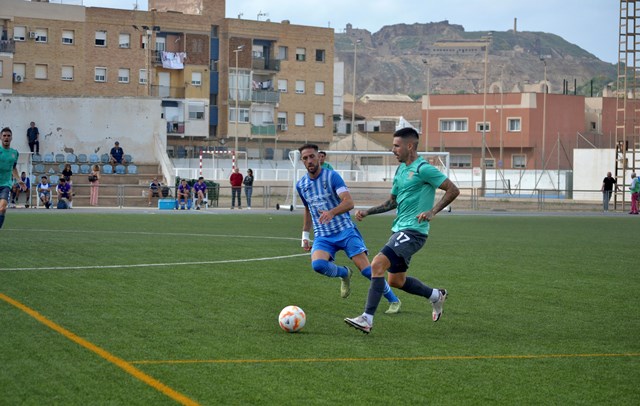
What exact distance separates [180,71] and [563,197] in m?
39.9

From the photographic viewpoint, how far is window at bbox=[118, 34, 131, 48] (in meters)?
92.9

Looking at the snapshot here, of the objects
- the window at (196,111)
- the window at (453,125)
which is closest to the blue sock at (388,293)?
the window at (196,111)

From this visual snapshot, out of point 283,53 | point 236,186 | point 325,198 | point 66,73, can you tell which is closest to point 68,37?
point 66,73

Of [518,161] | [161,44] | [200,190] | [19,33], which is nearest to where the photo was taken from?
[200,190]

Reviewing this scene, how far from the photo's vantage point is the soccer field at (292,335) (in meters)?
8.05

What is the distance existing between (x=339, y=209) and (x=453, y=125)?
98658 millimetres

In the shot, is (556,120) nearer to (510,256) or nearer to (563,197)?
(563,197)

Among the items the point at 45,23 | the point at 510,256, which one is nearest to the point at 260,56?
the point at 45,23

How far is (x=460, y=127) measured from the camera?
110m

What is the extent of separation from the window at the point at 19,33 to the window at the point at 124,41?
8.49 meters

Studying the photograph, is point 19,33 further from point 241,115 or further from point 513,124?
point 513,124

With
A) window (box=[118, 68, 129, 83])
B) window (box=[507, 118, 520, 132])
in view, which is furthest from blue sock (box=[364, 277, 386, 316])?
window (box=[507, 118, 520, 132])

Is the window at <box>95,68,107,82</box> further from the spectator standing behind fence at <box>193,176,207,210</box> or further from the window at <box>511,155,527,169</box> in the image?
the spectator standing behind fence at <box>193,176,207,210</box>

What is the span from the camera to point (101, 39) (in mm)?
92312
